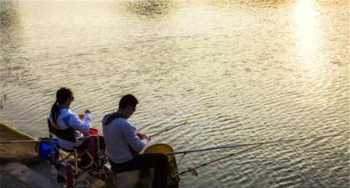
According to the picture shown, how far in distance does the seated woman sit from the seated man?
1122 millimetres

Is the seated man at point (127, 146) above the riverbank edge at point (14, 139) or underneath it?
above

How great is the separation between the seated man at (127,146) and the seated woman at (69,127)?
3.68 feet

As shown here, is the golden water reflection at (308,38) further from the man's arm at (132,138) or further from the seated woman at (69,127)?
the man's arm at (132,138)

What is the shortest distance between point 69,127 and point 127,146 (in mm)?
1703

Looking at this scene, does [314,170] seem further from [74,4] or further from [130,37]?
[74,4]

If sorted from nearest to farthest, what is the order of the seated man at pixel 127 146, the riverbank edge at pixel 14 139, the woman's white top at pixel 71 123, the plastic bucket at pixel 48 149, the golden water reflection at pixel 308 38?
the seated man at pixel 127 146 → the woman's white top at pixel 71 123 → the plastic bucket at pixel 48 149 → the riverbank edge at pixel 14 139 → the golden water reflection at pixel 308 38

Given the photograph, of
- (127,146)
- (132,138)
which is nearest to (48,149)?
(127,146)

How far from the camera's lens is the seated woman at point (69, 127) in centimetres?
1009

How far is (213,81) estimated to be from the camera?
23.1 metres

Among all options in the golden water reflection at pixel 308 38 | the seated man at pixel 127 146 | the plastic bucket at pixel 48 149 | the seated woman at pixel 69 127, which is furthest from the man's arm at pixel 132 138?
the golden water reflection at pixel 308 38

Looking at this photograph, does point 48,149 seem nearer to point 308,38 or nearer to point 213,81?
point 213,81

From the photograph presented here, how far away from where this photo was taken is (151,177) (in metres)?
9.42

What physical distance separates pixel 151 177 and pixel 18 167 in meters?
3.36

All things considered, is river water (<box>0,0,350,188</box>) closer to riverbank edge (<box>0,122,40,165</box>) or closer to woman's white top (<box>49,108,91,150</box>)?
woman's white top (<box>49,108,91,150</box>)
